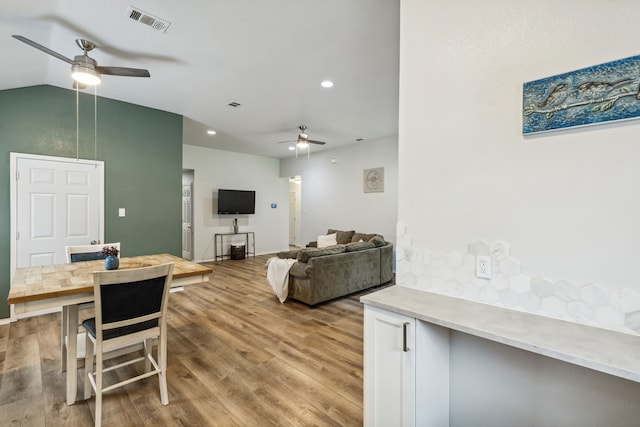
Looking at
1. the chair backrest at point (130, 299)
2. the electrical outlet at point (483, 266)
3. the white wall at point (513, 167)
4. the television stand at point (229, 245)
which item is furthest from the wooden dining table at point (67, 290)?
the television stand at point (229, 245)

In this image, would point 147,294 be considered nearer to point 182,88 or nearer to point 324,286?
point 324,286

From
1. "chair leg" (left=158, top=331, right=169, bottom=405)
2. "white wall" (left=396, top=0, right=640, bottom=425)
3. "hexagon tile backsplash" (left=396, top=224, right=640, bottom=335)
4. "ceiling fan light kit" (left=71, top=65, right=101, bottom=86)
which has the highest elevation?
"ceiling fan light kit" (left=71, top=65, right=101, bottom=86)

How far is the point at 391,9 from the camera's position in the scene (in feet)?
7.34

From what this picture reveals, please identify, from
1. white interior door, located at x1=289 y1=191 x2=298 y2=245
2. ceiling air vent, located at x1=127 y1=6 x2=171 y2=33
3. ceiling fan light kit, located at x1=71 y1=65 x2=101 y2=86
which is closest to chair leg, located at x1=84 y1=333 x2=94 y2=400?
ceiling fan light kit, located at x1=71 y1=65 x2=101 y2=86

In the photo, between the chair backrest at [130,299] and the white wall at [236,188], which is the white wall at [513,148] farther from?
the white wall at [236,188]

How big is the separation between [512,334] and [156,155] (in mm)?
5032

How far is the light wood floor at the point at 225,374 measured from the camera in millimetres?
1899

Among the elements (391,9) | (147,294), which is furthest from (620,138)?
(147,294)

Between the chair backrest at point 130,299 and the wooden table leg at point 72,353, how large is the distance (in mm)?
300

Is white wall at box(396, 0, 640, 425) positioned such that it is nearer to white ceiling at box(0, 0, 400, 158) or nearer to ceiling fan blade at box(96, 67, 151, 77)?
white ceiling at box(0, 0, 400, 158)

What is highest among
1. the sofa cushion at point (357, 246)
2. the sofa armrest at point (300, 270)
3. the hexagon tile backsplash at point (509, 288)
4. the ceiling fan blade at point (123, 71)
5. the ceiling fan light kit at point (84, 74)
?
the ceiling fan blade at point (123, 71)

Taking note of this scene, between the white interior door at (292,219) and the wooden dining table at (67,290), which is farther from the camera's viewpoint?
the white interior door at (292,219)

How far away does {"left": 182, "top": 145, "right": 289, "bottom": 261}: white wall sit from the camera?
7.29 metres

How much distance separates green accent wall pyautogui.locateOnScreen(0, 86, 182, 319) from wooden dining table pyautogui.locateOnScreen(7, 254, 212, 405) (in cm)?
189
